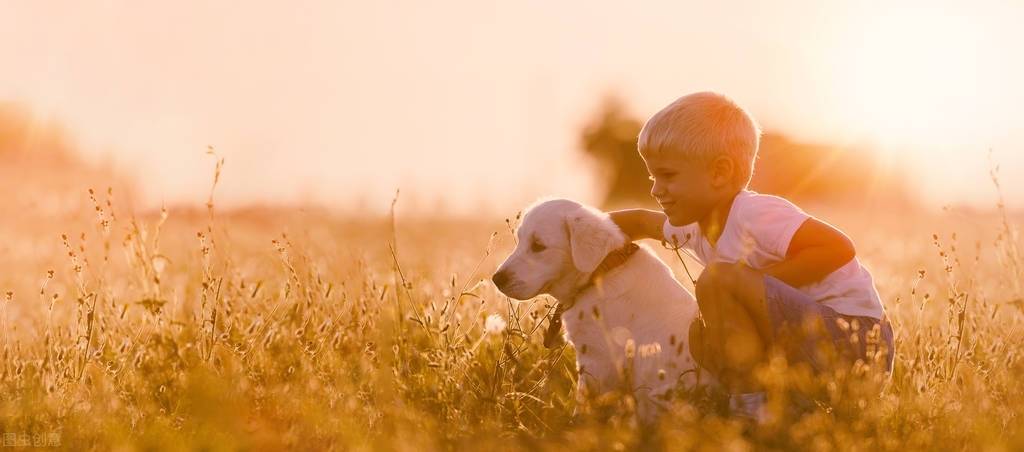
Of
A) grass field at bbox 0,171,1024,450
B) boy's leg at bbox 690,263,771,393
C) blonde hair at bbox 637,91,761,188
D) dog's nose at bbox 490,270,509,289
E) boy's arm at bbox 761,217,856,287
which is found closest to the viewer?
grass field at bbox 0,171,1024,450

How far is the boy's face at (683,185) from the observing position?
442 cm

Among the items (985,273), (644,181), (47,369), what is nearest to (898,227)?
(985,273)

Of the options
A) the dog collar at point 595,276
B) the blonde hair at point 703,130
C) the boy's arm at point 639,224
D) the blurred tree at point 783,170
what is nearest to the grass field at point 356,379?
the dog collar at point 595,276

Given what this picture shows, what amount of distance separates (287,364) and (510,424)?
1.06 m

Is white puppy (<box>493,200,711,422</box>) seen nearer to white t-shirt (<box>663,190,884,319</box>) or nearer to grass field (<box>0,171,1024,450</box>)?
grass field (<box>0,171,1024,450</box>)

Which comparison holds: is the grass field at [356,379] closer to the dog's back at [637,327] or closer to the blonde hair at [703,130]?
the dog's back at [637,327]

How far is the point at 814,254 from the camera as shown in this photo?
4.21 meters

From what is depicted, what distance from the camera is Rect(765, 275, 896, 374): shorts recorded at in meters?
4.05

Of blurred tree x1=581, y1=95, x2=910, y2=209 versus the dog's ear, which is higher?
the dog's ear

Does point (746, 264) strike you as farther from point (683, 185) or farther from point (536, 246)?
point (536, 246)

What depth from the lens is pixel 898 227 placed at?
637 inches

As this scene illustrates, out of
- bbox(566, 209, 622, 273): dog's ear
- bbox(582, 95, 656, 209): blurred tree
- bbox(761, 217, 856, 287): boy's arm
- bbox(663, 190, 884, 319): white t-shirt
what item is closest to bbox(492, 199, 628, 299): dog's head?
bbox(566, 209, 622, 273): dog's ear

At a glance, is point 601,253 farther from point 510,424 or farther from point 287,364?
point 287,364

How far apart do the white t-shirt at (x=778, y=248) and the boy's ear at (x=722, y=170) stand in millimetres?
108
